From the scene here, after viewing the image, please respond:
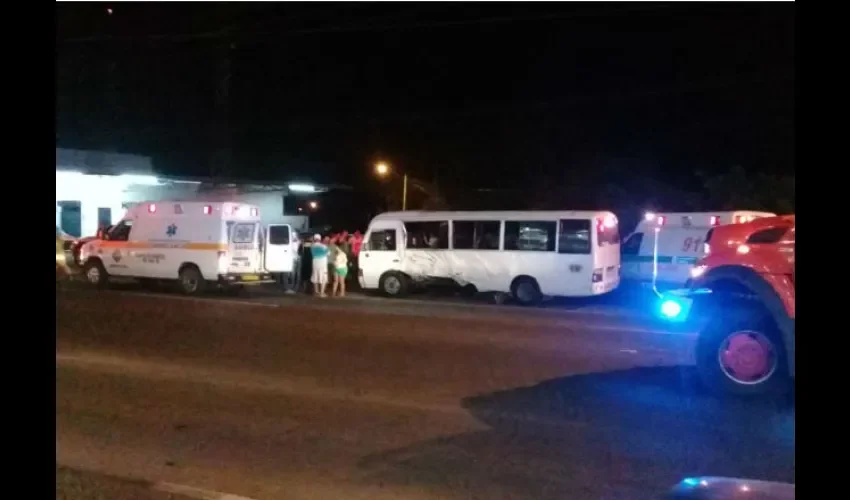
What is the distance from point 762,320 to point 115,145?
36.3 metres

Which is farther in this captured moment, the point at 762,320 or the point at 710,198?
the point at 710,198

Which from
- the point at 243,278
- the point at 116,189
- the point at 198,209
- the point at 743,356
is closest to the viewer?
the point at 743,356

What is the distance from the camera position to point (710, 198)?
2866cm

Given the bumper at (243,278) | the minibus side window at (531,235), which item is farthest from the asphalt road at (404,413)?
the bumper at (243,278)

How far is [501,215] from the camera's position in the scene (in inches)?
882

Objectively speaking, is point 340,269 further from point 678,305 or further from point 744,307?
point 744,307

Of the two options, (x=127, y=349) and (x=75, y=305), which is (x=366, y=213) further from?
(x=127, y=349)

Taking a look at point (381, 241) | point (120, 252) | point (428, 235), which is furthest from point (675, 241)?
point (120, 252)

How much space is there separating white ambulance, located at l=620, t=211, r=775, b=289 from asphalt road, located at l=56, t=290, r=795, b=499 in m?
4.98

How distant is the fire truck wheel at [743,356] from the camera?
31.7 ft

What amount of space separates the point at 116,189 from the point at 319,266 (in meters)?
15.1

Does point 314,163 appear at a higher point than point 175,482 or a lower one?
higher
